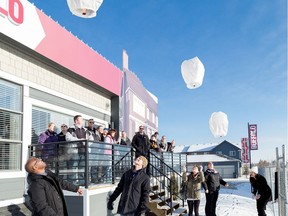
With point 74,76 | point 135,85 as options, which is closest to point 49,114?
point 74,76

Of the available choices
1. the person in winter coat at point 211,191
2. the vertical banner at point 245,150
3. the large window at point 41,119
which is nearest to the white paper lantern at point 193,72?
the person in winter coat at point 211,191

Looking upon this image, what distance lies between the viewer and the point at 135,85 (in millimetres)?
15852

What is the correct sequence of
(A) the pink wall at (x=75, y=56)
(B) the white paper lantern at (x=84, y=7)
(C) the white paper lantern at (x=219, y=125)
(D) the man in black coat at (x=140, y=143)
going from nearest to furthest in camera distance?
(B) the white paper lantern at (x=84, y=7)
(A) the pink wall at (x=75, y=56)
(D) the man in black coat at (x=140, y=143)
(C) the white paper lantern at (x=219, y=125)

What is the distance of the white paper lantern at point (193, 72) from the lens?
31.5ft

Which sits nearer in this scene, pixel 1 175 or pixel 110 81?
pixel 1 175

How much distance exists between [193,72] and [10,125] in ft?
16.5

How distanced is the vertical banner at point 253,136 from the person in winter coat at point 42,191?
42293 millimetres

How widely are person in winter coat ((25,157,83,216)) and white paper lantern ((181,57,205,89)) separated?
6.49 metres

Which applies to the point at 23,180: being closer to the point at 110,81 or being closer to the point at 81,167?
the point at 81,167

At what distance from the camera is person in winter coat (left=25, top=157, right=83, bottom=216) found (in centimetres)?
350

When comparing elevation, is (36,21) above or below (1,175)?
above

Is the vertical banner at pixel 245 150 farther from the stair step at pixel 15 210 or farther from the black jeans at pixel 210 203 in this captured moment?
the stair step at pixel 15 210

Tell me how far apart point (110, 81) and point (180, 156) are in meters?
4.81

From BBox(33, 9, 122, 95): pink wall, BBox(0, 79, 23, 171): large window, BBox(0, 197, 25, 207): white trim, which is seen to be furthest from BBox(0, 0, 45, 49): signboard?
BBox(0, 197, 25, 207): white trim
